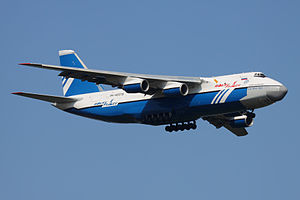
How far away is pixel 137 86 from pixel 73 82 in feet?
23.0

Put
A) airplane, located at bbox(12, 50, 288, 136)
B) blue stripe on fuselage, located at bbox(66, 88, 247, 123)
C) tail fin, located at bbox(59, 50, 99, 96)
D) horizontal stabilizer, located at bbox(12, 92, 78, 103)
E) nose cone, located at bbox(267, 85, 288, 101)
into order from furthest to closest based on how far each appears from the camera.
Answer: tail fin, located at bbox(59, 50, 99, 96)
horizontal stabilizer, located at bbox(12, 92, 78, 103)
blue stripe on fuselage, located at bbox(66, 88, 247, 123)
airplane, located at bbox(12, 50, 288, 136)
nose cone, located at bbox(267, 85, 288, 101)

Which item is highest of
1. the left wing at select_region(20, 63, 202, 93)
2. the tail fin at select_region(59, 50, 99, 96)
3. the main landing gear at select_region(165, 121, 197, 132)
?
the tail fin at select_region(59, 50, 99, 96)

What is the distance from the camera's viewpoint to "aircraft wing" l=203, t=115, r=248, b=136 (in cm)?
3759

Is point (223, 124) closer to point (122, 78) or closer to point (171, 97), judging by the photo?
point (171, 97)

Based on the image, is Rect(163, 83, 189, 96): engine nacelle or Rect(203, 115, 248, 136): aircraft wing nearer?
Rect(163, 83, 189, 96): engine nacelle

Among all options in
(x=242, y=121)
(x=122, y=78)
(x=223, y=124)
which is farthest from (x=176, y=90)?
(x=223, y=124)

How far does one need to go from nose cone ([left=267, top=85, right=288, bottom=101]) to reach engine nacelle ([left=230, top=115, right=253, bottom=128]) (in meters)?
4.71

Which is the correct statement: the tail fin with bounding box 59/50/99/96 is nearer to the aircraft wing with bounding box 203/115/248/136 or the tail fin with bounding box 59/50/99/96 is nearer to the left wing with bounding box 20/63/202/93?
the left wing with bounding box 20/63/202/93

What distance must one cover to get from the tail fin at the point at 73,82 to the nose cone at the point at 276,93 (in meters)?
10.3

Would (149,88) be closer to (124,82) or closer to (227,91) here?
(124,82)

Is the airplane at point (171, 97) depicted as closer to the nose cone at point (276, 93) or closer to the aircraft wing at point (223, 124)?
the nose cone at point (276, 93)

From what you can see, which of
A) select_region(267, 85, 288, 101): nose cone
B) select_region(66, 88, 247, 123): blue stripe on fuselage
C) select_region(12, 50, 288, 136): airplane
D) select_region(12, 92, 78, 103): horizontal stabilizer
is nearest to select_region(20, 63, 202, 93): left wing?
select_region(12, 50, 288, 136): airplane

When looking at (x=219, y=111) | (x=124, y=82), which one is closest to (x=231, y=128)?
(x=219, y=111)

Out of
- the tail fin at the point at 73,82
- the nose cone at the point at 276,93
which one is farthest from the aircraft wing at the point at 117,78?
the tail fin at the point at 73,82
